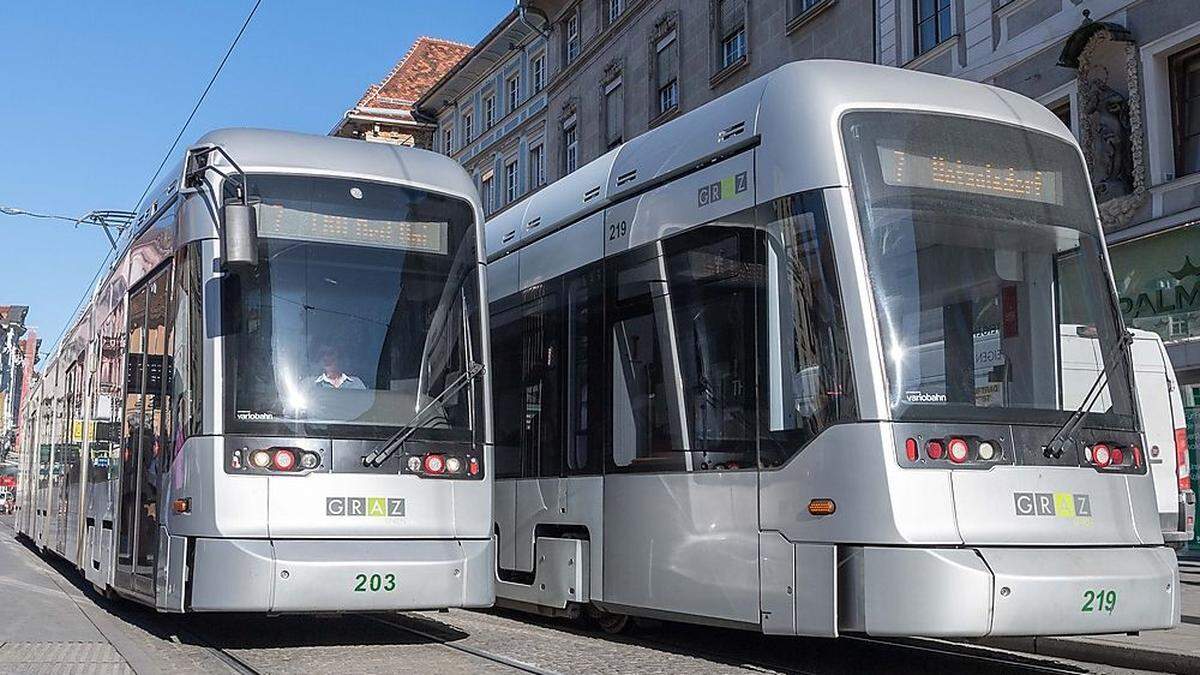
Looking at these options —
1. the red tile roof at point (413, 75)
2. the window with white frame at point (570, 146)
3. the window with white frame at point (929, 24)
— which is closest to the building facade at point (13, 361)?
the red tile roof at point (413, 75)

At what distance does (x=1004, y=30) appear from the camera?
18.6 m

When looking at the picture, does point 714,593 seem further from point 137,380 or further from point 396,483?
point 137,380

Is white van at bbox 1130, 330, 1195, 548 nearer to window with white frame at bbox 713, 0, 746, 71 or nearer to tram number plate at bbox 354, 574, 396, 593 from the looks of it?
tram number plate at bbox 354, 574, 396, 593

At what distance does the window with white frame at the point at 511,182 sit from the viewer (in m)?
37.5

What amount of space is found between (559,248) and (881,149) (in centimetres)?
329

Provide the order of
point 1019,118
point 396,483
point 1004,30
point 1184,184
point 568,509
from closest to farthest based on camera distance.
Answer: point 1019,118 < point 396,483 < point 568,509 < point 1184,184 < point 1004,30

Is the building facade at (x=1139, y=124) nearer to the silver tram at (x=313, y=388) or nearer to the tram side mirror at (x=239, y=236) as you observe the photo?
the silver tram at (x=313, y=388)

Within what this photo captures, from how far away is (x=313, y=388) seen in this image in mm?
8516

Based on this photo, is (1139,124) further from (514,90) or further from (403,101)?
(403,101)

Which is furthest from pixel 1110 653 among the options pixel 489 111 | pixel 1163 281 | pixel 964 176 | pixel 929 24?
pixel 489 111

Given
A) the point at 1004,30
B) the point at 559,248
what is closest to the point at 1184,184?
the point at 1004,30

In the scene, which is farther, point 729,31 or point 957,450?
point 729,31

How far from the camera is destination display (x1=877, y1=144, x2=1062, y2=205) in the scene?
7516mm

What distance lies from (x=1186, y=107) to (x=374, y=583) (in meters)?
12.0
